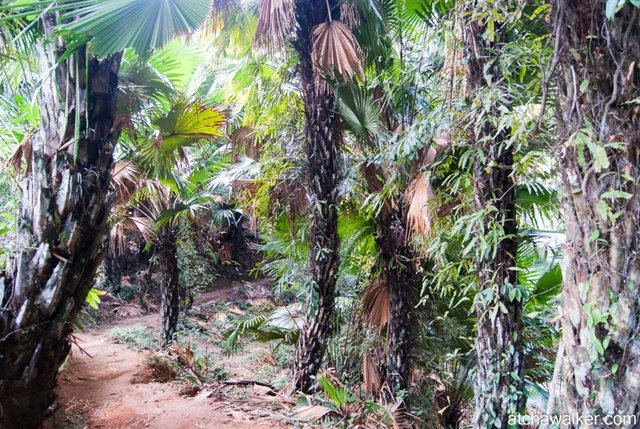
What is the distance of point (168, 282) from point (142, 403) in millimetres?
3559

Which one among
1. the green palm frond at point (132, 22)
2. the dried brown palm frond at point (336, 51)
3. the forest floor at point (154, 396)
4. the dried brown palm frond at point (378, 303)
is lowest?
the forest floor at point (154, 396)

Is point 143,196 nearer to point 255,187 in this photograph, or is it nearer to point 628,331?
point 255,187

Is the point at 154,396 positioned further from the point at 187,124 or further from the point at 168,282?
the point at 168,282

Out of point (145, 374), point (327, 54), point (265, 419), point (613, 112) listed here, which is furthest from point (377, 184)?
point (145, 374)

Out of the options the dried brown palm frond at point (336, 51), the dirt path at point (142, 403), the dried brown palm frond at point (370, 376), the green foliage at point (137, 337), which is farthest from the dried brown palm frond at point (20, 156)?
the green foliage at point (137, 337)

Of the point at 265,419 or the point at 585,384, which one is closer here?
the point at 585,384

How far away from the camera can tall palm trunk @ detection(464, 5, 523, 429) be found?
2.32m

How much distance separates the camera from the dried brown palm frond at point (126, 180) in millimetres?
4852

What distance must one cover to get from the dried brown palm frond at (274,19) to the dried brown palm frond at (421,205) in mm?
1828

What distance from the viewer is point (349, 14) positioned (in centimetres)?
381

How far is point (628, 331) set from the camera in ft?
4.64

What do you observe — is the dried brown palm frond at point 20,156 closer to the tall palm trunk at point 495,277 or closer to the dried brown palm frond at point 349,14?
the dried brown palm frond at point 349,14

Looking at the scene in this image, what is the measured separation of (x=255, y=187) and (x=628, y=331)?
13.1 ft

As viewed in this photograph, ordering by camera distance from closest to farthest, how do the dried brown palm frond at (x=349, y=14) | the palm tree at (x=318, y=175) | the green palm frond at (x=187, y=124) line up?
the dried brown palm frond at (x=349, y=14), the palm tree at (x=318, y=175), the green palm frond at (x=187, y=124)
